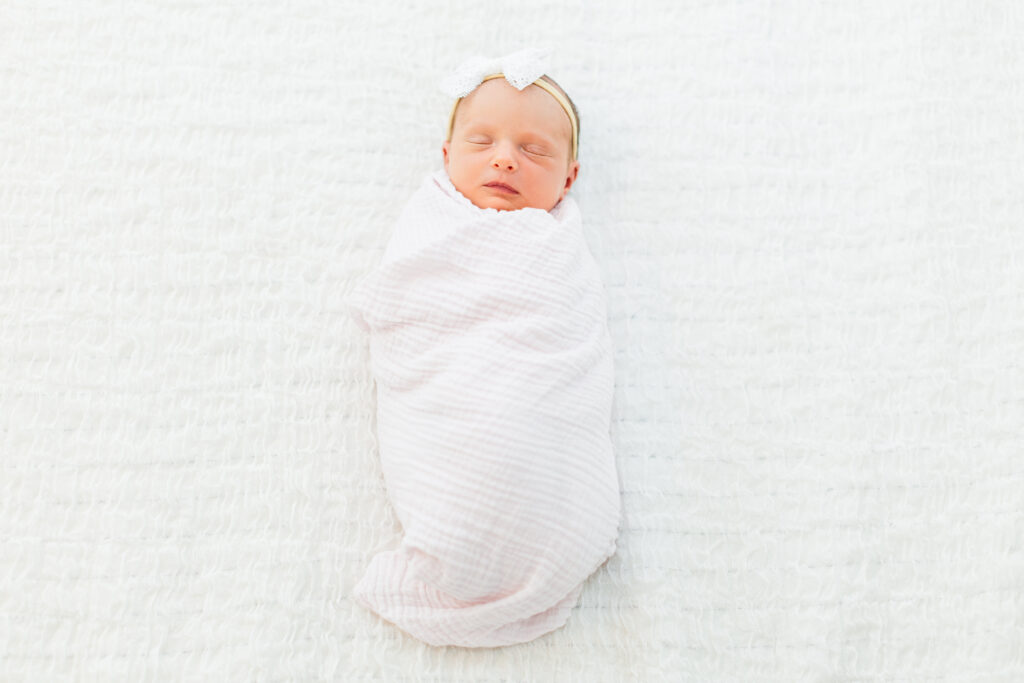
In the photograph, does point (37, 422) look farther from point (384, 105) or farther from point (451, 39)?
point (451, 39)

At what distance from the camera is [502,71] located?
47.9 inches

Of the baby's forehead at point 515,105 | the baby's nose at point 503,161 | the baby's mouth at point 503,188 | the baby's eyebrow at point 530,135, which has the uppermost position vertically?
the baby's forehead at point 515,105

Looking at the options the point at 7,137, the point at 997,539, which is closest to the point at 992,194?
the point at 997,539

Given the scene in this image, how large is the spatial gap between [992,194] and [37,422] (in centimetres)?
135

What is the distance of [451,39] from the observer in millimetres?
1373

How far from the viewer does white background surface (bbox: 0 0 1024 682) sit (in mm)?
1067

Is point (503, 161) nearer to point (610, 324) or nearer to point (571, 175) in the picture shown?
point (571, 175)

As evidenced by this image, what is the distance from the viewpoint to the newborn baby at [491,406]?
3.25 ft

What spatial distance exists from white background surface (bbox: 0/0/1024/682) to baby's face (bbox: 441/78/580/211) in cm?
11

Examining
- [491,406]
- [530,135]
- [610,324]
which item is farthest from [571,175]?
[491,406]

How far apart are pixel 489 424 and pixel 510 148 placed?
40 cm

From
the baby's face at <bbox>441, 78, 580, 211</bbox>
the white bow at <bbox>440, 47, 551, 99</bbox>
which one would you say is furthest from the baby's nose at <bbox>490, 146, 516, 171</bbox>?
the white bow at <bbox>440, 47, 551, 99</bbox>

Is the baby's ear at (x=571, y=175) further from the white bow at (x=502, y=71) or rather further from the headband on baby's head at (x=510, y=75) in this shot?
the white bow at (x=502, y=71)

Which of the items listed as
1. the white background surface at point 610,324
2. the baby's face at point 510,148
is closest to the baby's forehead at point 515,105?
the baby's face at point 510,148
